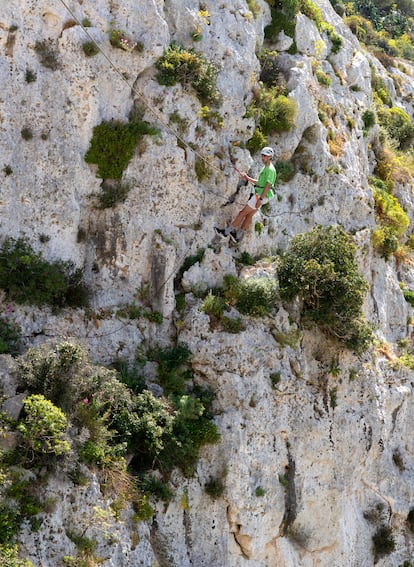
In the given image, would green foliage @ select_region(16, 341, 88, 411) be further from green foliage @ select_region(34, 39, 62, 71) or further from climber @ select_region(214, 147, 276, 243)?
green foliage @ select_region(34, 39, 62, 71)

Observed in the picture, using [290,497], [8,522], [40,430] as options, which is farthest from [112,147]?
[290,497]

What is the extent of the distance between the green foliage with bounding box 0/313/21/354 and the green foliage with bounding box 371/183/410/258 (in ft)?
39.0

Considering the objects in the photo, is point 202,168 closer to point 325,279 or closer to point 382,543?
point 325,279

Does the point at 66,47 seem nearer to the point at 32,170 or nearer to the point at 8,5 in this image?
the point at 8,5

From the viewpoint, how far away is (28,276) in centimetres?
1380

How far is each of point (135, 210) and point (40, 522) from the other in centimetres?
745

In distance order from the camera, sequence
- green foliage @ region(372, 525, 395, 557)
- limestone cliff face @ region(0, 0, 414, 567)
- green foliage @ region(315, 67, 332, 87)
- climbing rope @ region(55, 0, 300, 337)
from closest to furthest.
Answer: limestone cliff face @ region(0, 0, 414, 567)
climbing rope @ region(55, 0, 300, 337)
green foliage @ region(372, 525, 395, 557)
green foliage @ region(315, 67, 332, 87)

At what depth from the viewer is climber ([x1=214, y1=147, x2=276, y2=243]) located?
15.8m

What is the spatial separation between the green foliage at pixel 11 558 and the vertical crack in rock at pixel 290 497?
278 inches

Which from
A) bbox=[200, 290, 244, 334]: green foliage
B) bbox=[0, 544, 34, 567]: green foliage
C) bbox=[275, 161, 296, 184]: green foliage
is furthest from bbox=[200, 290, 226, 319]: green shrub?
bbox=[0, 544, 34, 567]: green foliage

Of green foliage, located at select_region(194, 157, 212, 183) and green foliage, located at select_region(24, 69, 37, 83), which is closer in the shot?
green foliage, located at select_region(24, 69, 37, 83)

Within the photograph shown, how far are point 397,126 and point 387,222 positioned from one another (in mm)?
7875

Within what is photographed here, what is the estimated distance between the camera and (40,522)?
10875 millimetres

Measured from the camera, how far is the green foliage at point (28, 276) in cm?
1358
